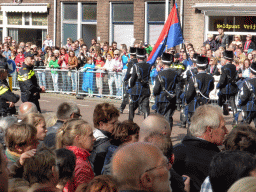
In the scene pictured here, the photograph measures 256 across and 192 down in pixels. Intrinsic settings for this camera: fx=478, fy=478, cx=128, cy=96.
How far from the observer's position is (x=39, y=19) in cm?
2556

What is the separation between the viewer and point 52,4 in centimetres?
2452

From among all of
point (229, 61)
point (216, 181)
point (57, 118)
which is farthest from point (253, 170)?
point (229, 61)

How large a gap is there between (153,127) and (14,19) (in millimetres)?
23692

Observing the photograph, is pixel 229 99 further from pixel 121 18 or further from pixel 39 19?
pixel 39 19

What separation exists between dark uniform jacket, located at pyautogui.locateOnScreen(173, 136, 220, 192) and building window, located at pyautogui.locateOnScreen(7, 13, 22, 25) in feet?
77.2

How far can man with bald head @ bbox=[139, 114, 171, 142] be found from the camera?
171 inches

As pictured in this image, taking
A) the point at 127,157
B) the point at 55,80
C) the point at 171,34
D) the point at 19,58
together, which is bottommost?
the point at 55,80

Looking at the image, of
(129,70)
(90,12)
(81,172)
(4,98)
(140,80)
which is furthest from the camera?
(90,12)

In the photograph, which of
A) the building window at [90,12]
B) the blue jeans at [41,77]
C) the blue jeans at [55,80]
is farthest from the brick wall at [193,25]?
the blue jeans at [41,77]

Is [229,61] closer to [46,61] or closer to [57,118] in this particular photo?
[57,118]

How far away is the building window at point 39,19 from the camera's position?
25.3 metres

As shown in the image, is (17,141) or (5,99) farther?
(5,99)

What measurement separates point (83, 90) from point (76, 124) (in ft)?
40.6

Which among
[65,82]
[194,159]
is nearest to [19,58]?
[65,82]
